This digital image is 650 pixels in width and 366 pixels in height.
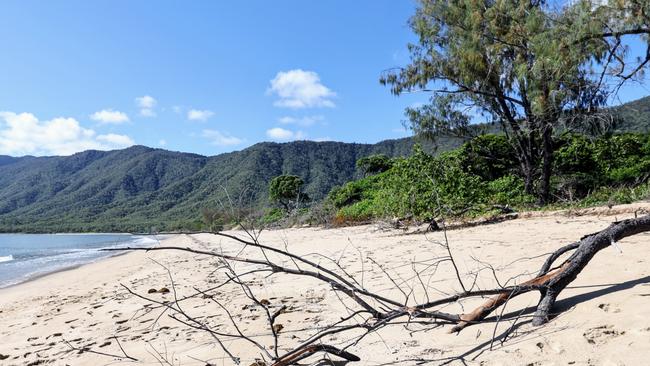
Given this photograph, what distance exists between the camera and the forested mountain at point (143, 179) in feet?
297

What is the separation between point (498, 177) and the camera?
16.6m

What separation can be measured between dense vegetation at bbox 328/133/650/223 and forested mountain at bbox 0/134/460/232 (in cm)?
5744

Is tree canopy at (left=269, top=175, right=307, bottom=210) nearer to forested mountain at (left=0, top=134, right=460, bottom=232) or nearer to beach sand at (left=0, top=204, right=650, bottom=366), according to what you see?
forested mountain at (left=0, top=134, right=460, bottom=232)

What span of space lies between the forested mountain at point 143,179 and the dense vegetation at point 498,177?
57.4 m

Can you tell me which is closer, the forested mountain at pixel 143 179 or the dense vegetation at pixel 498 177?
the dense vegetation at pixel 498 177

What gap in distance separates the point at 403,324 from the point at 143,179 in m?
146

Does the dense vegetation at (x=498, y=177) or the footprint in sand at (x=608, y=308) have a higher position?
the dense vegetation at (x=498, y=177)

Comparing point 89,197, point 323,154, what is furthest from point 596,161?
point 89,197

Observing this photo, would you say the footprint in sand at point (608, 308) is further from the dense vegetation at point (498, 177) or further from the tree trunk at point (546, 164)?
the tree trunk at point (546, 164)

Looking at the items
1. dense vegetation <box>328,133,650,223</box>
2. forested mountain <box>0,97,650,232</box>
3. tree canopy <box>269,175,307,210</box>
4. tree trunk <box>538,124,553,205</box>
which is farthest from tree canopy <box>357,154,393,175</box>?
forested mountain <box>0,97,650,232</box>

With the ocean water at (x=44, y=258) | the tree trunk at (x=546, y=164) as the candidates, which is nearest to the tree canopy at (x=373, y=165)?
the ocean water at (x=44, y=258)

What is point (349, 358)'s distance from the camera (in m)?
2.44

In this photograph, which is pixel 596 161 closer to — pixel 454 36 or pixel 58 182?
pixel 454 36

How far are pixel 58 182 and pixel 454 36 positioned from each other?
6571 inches
